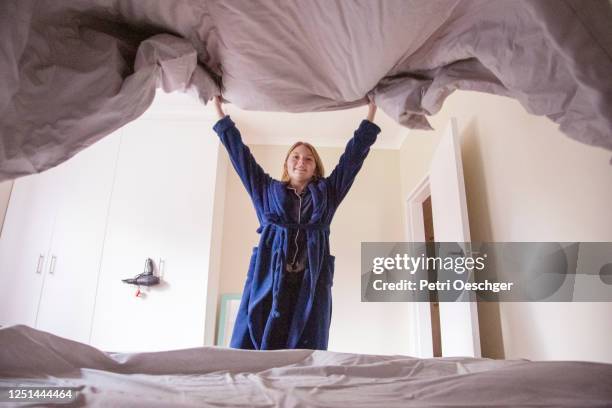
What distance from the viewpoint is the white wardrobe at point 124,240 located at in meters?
2.17

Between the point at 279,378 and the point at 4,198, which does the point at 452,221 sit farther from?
the point at 4,198

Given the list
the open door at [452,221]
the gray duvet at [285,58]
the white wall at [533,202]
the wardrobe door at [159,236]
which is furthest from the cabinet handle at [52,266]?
the white wall at [533,202]

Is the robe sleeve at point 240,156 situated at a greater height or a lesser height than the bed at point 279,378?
greater

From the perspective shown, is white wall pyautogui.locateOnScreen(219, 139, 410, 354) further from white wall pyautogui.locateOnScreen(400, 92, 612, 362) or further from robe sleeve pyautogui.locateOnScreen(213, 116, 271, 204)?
robe sleeve pyautogui.locateOnScreen(213, 116, 271, 204)

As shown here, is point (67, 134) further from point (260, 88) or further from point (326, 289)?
point (326, 289)

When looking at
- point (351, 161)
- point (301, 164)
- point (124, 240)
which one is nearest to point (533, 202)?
point (351, 161)

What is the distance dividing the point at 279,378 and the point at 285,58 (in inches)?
28.2

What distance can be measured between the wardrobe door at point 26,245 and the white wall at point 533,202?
7.91ft

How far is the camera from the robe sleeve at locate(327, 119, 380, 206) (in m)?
1.32

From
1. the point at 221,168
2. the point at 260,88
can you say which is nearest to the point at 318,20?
the point at 260,88

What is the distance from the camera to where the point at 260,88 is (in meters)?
1.00

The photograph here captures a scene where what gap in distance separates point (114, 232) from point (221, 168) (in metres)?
0.81

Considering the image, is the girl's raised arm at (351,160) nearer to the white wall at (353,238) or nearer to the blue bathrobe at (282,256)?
the blue bathrobe at (282,256)

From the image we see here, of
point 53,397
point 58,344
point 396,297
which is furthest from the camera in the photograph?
point 396,297
